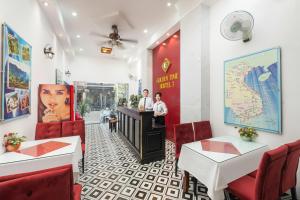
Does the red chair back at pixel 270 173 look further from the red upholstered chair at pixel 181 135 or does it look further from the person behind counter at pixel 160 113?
the person behind counter at pixel 160 113

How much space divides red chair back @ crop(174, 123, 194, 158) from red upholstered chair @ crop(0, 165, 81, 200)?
1845 mm

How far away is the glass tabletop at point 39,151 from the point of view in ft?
5.47

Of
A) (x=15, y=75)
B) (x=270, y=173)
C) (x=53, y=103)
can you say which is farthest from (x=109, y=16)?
(x=270, y=173)

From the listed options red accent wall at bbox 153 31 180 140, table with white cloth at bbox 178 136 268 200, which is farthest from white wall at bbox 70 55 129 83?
table with white cloth at bbox 178 136 268 200

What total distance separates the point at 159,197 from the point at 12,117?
2.43 meters

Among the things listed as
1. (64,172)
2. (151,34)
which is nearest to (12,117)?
(64,172)

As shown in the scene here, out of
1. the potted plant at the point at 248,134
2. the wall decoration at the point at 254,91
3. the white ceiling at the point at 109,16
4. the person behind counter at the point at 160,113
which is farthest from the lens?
the person behind counter at the point at 160,113

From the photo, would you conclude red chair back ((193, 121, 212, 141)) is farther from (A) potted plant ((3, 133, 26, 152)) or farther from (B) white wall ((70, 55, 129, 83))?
(B) white wall ((70, 55, 129, 83))

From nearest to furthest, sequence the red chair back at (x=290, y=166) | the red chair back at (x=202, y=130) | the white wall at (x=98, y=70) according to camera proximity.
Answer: the red chair back at (x=290, y=166) < the red chair back at (x=202, y=130) < the white wall at (x=98, y=70)

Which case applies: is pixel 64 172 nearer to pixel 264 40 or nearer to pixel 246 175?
pixel 246 175

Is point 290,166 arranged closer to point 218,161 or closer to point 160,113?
point 218,161

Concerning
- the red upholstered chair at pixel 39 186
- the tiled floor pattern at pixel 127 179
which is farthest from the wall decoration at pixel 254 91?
the red upholstered chair at pixel 39 186

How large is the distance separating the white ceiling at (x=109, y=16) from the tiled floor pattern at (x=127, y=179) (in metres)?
3.77

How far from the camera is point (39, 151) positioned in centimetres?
189
